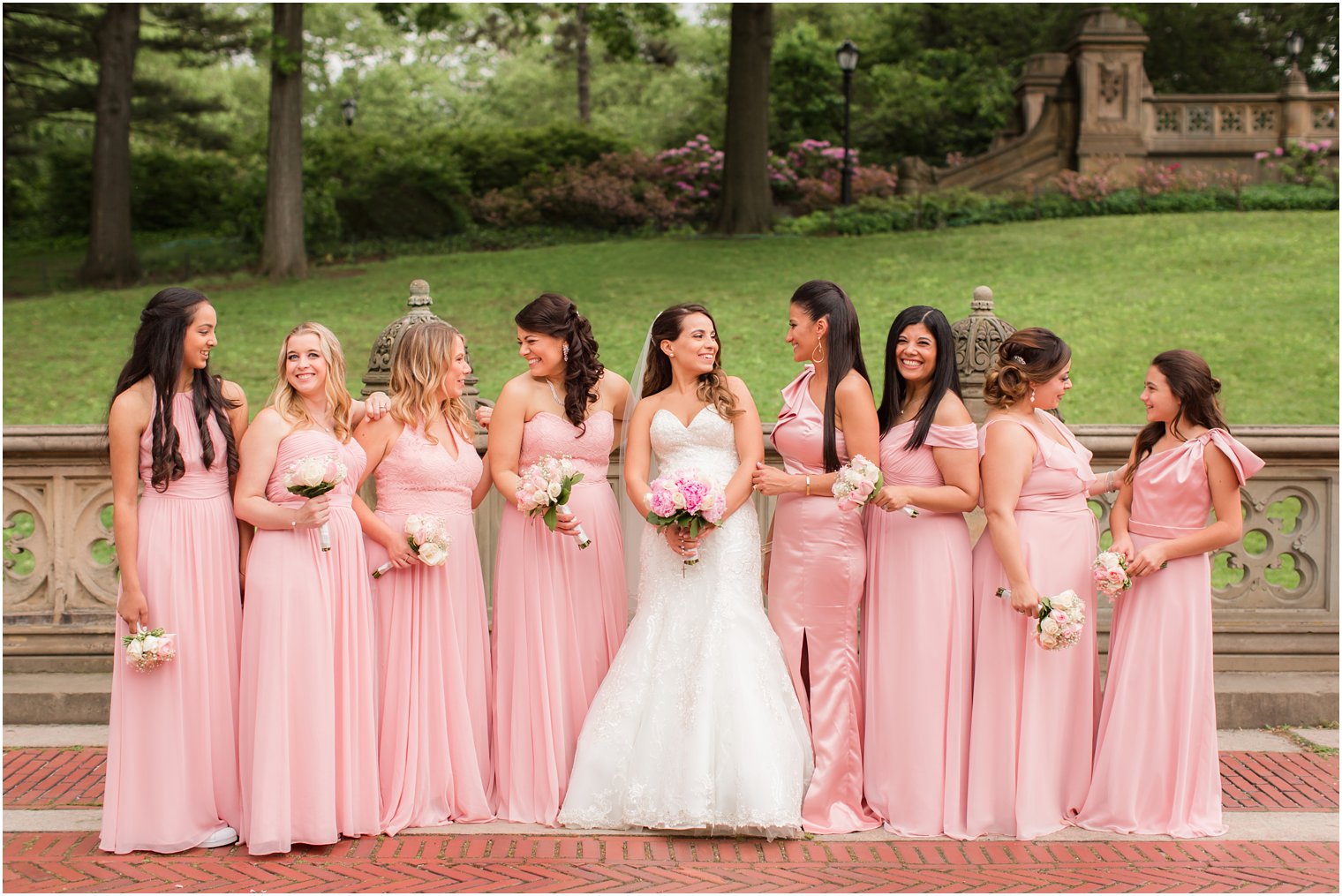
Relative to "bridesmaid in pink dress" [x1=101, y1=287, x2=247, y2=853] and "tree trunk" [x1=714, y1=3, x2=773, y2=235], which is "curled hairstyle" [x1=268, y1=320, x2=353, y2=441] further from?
"tree trunk" [x1=714, y1=3, x2=773, y2=235]

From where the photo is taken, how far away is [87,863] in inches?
216

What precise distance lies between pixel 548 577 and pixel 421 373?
118 cm

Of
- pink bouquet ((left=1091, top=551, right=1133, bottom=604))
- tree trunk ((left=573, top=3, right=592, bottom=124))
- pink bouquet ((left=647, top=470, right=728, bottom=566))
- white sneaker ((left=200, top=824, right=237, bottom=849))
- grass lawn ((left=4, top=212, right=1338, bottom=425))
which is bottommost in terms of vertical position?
white sneaker ((left=200, top=824, right=237, bottom=849))

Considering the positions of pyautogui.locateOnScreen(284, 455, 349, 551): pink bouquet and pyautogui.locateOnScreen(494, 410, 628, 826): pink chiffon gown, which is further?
pyautogui.locateOnScreen(494, 410, 628, 826): pink chiffon gown

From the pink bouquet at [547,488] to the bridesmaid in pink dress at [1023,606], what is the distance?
1.95 metres

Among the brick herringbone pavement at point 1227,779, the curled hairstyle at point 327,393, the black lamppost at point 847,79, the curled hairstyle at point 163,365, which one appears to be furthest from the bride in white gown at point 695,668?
the black lamppost at point 847,79

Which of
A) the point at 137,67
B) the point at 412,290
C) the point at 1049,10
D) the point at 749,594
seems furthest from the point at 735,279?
the point at 137,67

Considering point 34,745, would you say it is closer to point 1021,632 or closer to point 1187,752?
point 1021,632

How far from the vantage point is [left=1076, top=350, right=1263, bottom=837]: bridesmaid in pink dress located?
5.86 metres

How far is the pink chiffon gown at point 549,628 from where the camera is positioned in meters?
6.05

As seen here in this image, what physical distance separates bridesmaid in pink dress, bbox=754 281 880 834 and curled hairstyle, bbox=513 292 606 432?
3.10 feet

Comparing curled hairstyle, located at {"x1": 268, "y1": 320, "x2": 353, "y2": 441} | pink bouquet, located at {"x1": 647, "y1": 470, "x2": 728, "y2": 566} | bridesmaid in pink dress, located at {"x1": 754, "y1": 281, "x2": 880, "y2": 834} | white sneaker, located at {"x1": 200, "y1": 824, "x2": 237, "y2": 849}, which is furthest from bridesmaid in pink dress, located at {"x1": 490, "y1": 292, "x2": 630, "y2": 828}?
white sneaker, located at {"x1": 200, "y1": 824, "x2": 237, "y2": 849}

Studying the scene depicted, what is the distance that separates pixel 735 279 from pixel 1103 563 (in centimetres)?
1425

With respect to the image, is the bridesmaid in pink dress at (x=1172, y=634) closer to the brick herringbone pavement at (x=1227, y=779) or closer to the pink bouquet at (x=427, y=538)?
the brick herringbone pavement at (x=1227, y=779)
